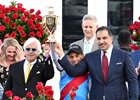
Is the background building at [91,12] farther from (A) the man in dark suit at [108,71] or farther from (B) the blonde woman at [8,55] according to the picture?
(A) the man in dark suit at [108,71]

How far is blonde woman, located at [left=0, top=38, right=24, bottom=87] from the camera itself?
18.0 ft

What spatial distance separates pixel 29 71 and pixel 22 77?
0.10 m

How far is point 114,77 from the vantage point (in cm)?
492

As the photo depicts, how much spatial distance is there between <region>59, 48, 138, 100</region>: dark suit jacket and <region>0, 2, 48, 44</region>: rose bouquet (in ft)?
4.93

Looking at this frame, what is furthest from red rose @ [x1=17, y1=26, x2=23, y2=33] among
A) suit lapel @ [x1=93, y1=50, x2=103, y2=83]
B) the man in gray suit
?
suit lapel @ [x1=93, y1=50, x2=103, y2=83]

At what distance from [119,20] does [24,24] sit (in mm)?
2236

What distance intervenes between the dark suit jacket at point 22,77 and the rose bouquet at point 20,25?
1211 mm

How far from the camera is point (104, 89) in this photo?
16.1ft

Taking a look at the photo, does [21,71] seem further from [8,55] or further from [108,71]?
[108,71]

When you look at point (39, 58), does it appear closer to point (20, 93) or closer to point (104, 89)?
point (20, 93)

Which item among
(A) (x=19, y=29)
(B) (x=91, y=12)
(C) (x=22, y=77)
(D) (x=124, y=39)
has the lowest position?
(C) (x=22, y=77)

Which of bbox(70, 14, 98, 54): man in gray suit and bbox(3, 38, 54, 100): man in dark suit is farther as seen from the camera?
bbox(70, 14, 98, 54): man in gray suit

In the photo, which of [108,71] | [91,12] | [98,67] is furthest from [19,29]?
[91,12]

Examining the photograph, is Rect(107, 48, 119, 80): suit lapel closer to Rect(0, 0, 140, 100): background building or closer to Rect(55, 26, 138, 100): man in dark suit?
Rect(55, 26, 138, 100): man in dark suit
